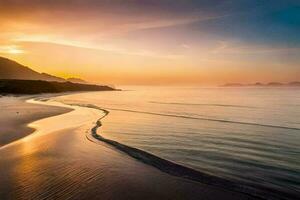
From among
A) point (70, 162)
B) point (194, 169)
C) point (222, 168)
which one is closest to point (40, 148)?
point (70, 162)

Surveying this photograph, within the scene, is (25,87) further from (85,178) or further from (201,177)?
(201,177)

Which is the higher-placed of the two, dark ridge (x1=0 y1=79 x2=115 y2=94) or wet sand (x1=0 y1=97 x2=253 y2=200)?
dark ridge (x1=0 y1=79 x2=115 y2=94)

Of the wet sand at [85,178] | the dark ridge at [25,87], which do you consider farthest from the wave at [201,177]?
the dark ridge at [25,87]

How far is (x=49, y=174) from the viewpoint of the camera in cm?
1092

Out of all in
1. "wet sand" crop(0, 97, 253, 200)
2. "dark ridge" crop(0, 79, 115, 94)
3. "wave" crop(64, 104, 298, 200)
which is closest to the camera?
"wet sand" crop(0, 97, 253, 200)

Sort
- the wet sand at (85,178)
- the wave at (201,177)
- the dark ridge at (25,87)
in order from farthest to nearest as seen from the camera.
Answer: the dark ridge at (25,87) < the wave at (201,177) < the wet sand at (85,178)

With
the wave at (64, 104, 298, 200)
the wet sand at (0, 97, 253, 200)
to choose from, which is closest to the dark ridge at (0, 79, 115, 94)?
the wet sand at (0, 97, 253, 200)

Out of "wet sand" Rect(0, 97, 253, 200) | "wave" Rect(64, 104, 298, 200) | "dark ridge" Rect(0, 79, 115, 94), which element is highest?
"dark ridge" Rect(0, 79, 115, 94)

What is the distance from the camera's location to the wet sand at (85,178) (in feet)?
29.8

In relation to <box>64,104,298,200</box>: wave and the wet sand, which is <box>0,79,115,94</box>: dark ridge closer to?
the wet sand

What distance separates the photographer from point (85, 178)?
1062 centimetres

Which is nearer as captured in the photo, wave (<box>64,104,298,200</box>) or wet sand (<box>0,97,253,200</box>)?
wet sand (<box>0,97,253,200</box>)

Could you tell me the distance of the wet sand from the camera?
9086 mm

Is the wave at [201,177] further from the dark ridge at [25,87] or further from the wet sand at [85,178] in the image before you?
the dark ridge at [25,87]
